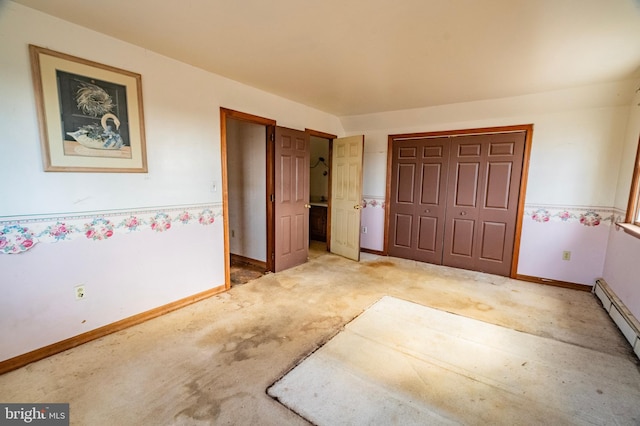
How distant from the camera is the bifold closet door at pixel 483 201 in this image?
12.1 ft

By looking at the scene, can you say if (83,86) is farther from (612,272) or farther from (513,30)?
(612,272)

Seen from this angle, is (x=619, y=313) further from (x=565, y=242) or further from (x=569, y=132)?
(x=569, y=132)

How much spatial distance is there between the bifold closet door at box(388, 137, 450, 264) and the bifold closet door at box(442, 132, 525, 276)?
13 cm

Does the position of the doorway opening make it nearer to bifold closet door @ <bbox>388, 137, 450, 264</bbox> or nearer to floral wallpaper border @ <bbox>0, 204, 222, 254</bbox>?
bifold closet door @ <bbox>388, 137, 450, 264</bbox>

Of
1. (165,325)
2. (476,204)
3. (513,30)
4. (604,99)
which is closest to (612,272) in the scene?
(476,204)

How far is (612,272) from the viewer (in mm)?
2951

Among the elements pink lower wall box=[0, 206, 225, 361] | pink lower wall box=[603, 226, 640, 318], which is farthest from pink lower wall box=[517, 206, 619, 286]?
pink lower wall box=[0, 206, 225, 361]

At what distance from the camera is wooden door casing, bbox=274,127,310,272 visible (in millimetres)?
3674

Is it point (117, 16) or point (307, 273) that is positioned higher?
point (117, 16)

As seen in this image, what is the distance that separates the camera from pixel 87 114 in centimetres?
209

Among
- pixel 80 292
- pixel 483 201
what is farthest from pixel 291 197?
pixel 483 201

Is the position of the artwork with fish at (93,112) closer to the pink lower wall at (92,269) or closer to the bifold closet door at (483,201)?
the pink lower wall at (92,269)

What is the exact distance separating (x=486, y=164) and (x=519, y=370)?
108 inches

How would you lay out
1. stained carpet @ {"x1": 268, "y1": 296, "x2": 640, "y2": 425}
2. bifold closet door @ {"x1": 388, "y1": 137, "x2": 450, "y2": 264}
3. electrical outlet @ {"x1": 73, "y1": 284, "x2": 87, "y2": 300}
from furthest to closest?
1. bifold closet door @ {"x1": 388, "y1": 137, "x2": 450, "y2": 264}
2. electrical outlet @ {"x1": 73, "y1": 284, "x2": 87, "y2": 300}
3. stained carpet @ {"x1": 268, "y1": 296, "x2": 640, "y2": 425}
